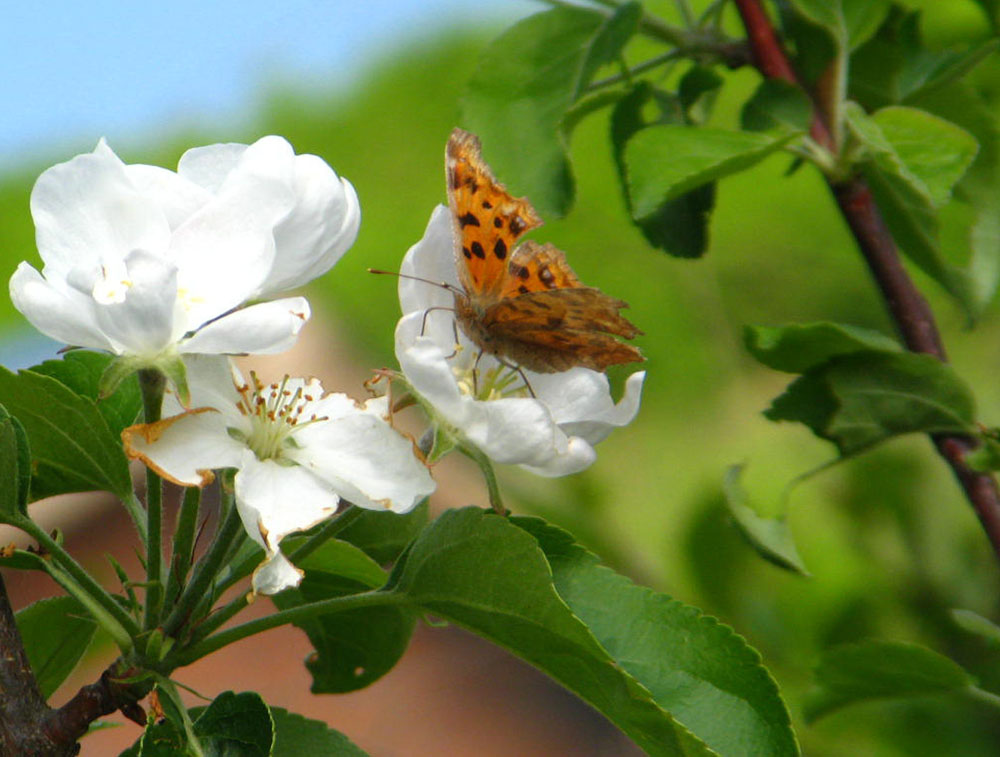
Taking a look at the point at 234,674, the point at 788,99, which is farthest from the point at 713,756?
the point at 234,674

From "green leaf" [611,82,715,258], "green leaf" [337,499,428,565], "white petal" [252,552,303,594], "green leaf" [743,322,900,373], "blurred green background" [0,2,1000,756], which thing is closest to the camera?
"white petal" [252,552,303,594]

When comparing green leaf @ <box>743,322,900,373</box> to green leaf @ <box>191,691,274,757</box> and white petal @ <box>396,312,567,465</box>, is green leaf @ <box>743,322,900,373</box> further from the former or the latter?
green leaf @ <box>191,691,274,757</box>

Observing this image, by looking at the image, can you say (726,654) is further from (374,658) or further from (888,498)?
(888,498)

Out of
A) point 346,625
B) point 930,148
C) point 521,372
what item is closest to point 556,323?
point 521,372

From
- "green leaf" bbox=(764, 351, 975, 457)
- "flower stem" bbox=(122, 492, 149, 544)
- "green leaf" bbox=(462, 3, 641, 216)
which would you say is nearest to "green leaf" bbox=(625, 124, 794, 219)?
"green leaf" bbox=(462, 3, 641, 216)

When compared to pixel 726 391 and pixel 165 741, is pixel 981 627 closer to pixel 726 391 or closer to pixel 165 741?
pixel 165 741
